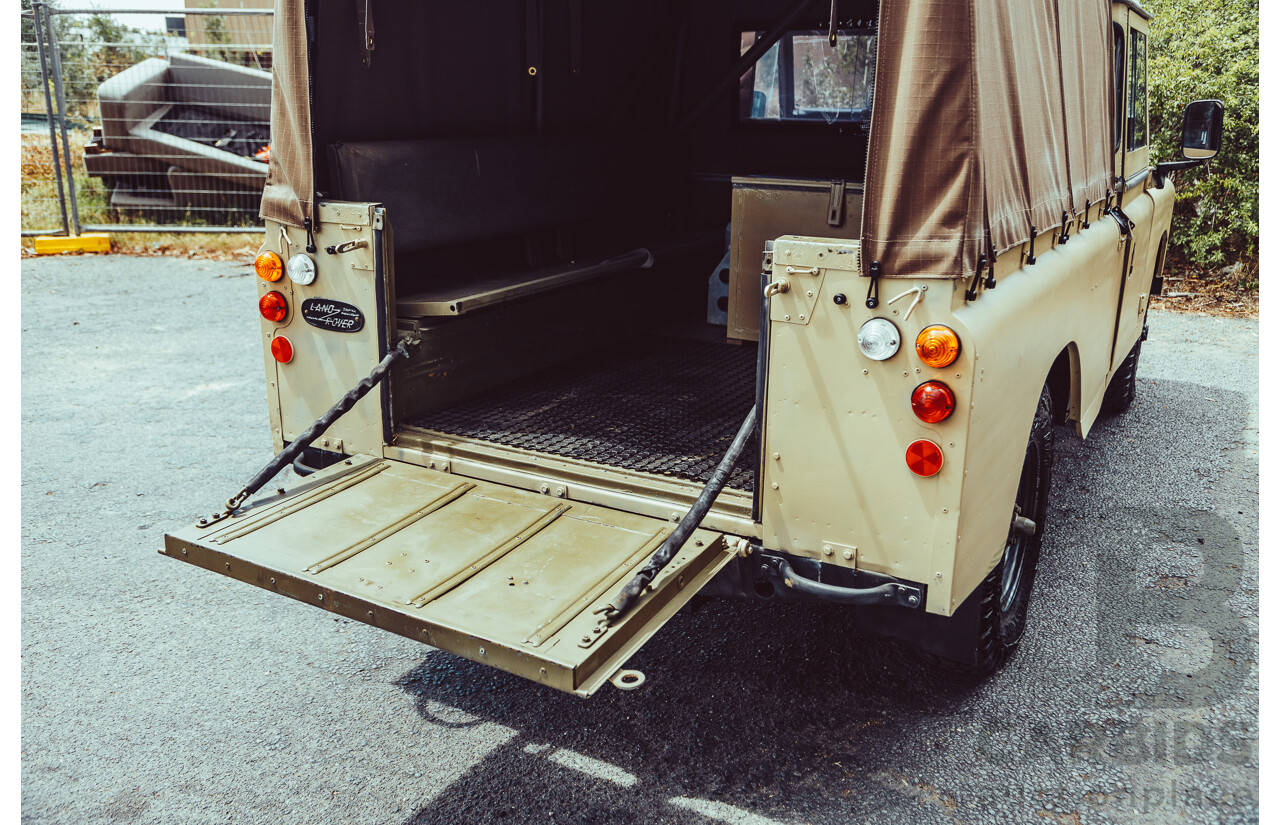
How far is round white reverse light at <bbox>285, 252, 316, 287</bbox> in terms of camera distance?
3568 millimetres

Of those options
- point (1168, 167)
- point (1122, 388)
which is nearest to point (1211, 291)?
point (1122, 388)

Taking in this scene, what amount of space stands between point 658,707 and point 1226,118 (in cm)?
952

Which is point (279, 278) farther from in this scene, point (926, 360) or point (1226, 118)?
point (1226, 118)

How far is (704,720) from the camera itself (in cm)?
328

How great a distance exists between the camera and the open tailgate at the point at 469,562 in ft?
8.02

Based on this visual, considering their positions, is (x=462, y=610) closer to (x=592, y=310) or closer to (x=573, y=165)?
(x=592, y=310)

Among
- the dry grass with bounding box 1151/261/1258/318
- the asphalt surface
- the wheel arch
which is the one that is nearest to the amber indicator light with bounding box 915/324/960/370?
the asphalt surface

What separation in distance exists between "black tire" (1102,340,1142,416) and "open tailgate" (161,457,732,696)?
4.43 metres

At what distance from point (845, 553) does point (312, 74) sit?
2535 millimetres

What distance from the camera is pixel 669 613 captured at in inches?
104

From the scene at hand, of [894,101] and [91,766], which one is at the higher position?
[894,101]

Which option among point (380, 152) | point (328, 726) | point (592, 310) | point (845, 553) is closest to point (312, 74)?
point (380, 152)

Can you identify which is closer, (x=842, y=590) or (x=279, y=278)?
(x=842, y=590)

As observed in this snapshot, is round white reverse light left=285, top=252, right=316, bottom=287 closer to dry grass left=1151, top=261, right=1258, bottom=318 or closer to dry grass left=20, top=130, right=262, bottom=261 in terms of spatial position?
dry grass left=20, top=130, right=262, bottom=261
